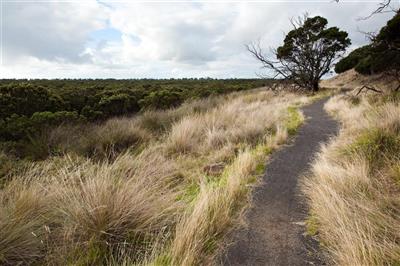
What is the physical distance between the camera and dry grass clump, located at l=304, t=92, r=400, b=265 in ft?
9.39

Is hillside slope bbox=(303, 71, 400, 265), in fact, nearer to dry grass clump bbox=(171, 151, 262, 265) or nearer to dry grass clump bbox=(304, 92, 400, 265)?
dry grass clump bbox=(304, 92, 400, 265)

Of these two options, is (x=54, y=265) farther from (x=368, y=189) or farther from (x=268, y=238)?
(x=368, y=189)

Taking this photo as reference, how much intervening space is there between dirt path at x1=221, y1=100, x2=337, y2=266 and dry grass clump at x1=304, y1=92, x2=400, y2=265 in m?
0.19

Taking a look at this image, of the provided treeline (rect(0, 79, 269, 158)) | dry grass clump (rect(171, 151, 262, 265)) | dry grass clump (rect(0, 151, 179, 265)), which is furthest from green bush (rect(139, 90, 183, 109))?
dry grass clump (rect(0, 151, 179, 265))

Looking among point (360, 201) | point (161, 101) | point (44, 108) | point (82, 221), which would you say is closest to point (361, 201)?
point (360, 201)

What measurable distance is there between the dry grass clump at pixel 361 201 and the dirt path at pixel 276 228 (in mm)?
187

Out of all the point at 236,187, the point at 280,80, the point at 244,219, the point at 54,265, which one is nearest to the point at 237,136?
the point at 236,187

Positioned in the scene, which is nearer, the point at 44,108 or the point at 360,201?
the point at 360,201

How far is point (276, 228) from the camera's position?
12.3ft

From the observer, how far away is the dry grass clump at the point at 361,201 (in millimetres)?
2861

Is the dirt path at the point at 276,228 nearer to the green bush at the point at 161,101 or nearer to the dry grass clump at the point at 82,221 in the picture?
the dry grass clump at the point at 82,221

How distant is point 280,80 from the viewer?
1212 inches

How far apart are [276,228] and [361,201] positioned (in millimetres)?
931

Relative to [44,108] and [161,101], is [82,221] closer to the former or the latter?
[44,108]
